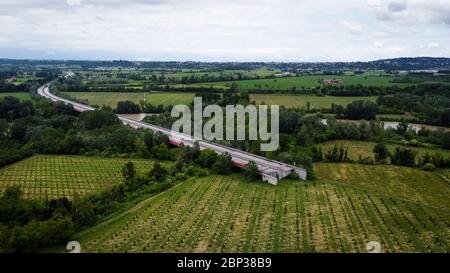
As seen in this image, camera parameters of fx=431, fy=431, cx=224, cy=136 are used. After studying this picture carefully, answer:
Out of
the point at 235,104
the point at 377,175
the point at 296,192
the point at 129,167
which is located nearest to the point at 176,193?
the point at 129,167

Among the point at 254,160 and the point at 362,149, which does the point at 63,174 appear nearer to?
the point at 254,160

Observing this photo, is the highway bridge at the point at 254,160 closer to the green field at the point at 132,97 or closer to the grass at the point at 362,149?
the grass at the point at 362,149

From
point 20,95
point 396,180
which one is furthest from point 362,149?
point 20,95

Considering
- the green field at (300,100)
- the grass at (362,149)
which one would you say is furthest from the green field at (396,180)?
the green field at (300,100)

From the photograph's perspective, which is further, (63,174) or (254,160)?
(254,160)

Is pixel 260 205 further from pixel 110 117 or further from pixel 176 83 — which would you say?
pixel 176 83

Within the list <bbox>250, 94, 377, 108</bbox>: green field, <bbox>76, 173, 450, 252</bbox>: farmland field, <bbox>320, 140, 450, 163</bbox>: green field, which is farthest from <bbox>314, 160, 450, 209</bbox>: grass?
<bbox>250, 94, 377, 108</bbox>: green field
